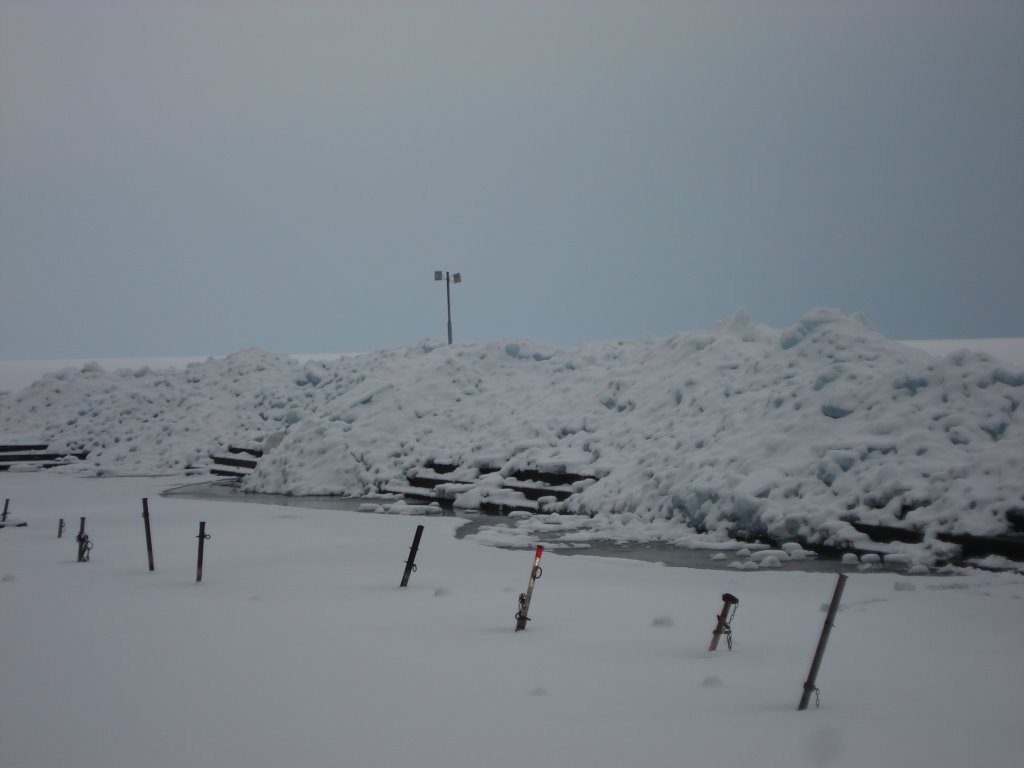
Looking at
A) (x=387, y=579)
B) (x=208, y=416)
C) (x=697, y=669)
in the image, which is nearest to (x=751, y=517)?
(x=387, y=579)

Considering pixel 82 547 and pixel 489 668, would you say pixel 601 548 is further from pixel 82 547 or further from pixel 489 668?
pixel 489 668

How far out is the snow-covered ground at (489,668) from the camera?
181 inches

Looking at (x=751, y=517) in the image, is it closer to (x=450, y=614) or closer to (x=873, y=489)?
(x=873, y=489)

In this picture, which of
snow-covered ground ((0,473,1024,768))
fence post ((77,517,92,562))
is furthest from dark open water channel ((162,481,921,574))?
fence post ((77,517,92,562))

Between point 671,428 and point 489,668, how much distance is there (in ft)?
39.0

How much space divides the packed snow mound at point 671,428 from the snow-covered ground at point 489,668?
2489 mm

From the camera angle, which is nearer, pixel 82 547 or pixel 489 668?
pixel 489 668

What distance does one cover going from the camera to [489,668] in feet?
20.2

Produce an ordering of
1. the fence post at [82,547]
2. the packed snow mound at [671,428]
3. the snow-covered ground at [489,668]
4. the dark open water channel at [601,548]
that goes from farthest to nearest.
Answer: the packed snow mound at [671,428]
the dark open water channel at [601,548]
the fence post at [82,547]
the snow-covered ground at [489,668]

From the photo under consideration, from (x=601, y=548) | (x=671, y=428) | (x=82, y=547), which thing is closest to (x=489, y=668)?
(x=601, y=548)

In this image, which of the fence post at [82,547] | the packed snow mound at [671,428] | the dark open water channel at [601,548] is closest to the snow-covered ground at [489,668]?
the fence post at [82,547]

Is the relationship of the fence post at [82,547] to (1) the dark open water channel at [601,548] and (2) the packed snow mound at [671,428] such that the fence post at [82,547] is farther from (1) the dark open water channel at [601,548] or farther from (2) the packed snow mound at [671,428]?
(2) the packed snow mound at [671,428]

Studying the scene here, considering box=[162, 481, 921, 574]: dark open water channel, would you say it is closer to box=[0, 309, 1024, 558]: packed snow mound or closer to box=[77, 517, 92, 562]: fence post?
box=[0, 309, 1024, 558]: packed snow mound

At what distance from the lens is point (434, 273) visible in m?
35.6
